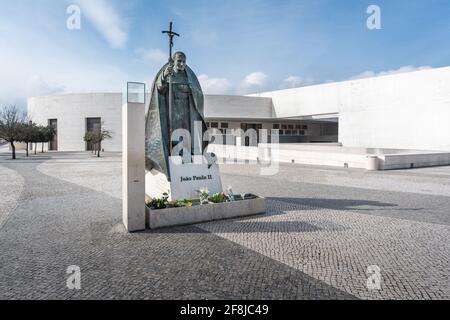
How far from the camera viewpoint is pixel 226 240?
5.36 m

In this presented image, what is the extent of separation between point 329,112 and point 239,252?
110 ft

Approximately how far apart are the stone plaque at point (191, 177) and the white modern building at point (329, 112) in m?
23.6

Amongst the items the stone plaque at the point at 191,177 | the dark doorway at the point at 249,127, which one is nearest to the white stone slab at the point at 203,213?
the stone plaque at the point at 191,177

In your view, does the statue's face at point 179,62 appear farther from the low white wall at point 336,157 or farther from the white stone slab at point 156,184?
the low white wall at point 336,157

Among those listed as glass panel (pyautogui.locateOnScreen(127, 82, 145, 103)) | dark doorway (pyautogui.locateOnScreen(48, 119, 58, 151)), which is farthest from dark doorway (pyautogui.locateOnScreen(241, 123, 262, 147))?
glass panel (pyautogui.locateOnScreen(127, 82, 145, 103))

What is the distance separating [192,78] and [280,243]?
486 centimetres

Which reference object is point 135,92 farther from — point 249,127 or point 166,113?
point 249,127

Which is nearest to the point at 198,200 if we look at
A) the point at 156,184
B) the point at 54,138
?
the point at 156,184

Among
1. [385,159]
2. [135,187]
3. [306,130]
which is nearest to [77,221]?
[135,187]

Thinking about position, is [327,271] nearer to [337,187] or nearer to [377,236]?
[377,236]

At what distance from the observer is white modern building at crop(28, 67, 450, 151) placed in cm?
2586

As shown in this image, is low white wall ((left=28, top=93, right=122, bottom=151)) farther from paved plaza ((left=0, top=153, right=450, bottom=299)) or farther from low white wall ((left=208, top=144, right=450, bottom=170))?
paved plaza ((left=0, top=153, right=450, bottom=299))

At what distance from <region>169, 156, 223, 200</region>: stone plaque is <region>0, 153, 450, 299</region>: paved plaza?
4.50ft

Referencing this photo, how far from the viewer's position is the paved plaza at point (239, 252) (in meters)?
3.65
